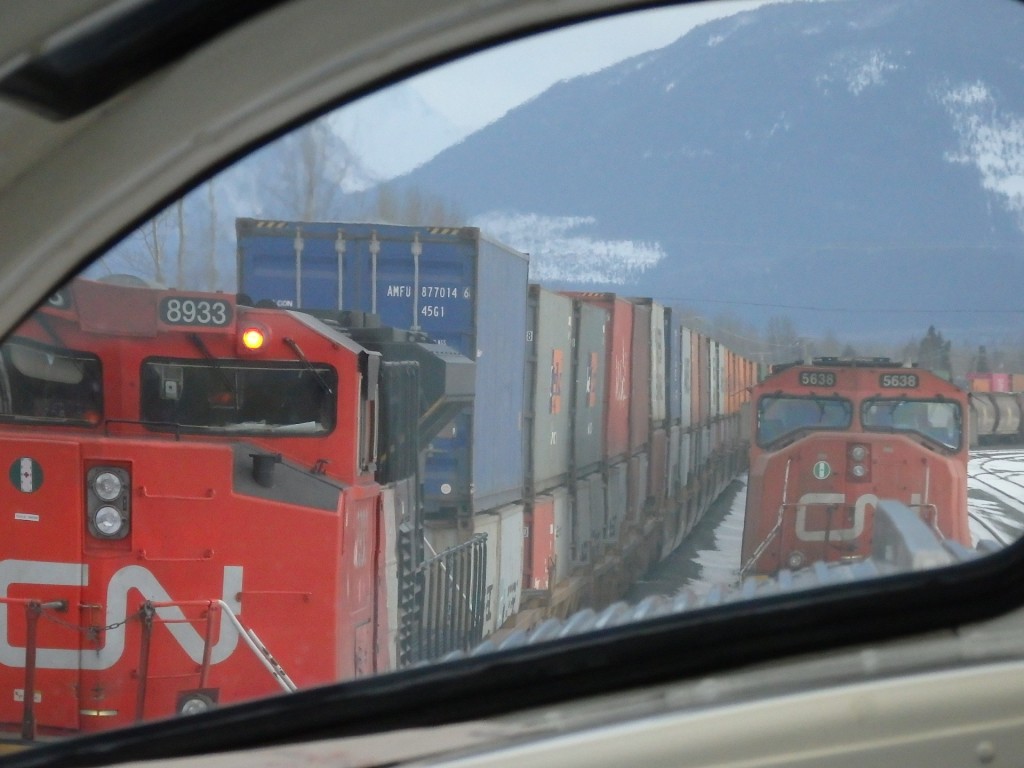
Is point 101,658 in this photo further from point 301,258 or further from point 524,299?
point 524,299

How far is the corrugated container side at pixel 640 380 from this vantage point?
531 inches

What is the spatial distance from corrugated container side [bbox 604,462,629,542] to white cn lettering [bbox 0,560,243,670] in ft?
25.1

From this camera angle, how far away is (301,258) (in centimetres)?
765

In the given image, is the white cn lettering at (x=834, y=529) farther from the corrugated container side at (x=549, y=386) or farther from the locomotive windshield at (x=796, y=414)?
the corrugated container side at (x=549, y=386)

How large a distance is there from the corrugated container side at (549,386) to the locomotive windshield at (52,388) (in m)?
5.36

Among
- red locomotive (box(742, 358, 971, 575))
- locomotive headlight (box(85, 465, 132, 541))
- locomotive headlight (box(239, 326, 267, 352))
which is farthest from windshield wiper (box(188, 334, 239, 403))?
red locomotive (box(742, 358, 971, 575))

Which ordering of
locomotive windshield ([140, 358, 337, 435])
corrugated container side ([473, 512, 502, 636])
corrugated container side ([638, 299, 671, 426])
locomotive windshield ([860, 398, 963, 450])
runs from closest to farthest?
locomotive windshield ([860, 398, 963, 450]), locomotive windshield ([140, 358, 337, 435]), corrugated container side ([473, 512, 502, 636]), corrugated container side ([638, 299, 671, 426])

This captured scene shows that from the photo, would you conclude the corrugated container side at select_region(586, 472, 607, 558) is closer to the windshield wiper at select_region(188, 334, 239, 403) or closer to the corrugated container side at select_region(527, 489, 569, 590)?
the corrugated container side at select_region(527, 489, 569, 590)

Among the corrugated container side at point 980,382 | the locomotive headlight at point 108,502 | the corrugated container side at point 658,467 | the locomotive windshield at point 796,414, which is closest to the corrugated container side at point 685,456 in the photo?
the corrugated container side at point 658,467

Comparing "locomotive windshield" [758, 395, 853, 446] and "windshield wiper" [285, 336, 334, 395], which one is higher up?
"windshield wiper" [285, 336, 334, 395]

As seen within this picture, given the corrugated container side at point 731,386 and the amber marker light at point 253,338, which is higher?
the amber marker light at point 253,338

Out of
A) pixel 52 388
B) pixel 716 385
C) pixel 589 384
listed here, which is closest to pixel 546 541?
pixel 589 384

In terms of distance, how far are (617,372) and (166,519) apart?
28.1 ft

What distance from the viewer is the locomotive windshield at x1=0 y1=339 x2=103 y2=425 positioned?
13.6ft
